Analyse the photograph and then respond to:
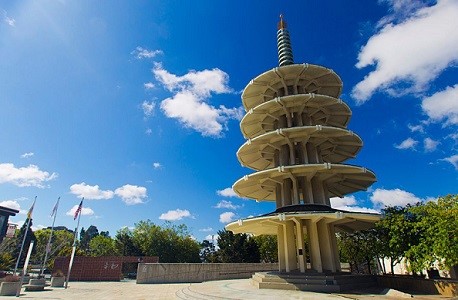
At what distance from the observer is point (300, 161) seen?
1174 inches

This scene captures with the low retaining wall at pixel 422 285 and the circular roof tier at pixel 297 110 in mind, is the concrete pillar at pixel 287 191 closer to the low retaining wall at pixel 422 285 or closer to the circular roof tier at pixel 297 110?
the circular roof tier at pixel 297 110

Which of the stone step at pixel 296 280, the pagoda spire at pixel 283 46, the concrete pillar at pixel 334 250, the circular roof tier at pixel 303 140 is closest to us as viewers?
the stone step at pixel 296 280

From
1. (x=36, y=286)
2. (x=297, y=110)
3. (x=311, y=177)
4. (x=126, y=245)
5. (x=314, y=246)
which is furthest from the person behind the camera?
(x=126, y=245)

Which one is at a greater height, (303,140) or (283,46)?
(283,46)

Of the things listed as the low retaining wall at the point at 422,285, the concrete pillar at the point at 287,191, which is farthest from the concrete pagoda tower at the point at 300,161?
the low retaining wall at the point at 422,285

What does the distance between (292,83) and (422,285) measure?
74.1 ft

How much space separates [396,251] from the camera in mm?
21688

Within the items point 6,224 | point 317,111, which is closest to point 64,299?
point 317,111

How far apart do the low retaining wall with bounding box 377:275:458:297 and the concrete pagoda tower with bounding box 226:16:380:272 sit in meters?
4.34

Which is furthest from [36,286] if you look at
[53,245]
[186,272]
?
[53,245]

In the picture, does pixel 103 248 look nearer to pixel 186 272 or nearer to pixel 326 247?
pixel 186 272

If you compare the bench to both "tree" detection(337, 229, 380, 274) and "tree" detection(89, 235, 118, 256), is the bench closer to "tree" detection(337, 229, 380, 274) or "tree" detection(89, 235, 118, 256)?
"tree" detection(337, 229, 380, 274)

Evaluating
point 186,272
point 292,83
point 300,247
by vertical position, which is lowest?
point 186,272

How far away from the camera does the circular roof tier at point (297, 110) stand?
29641mm
